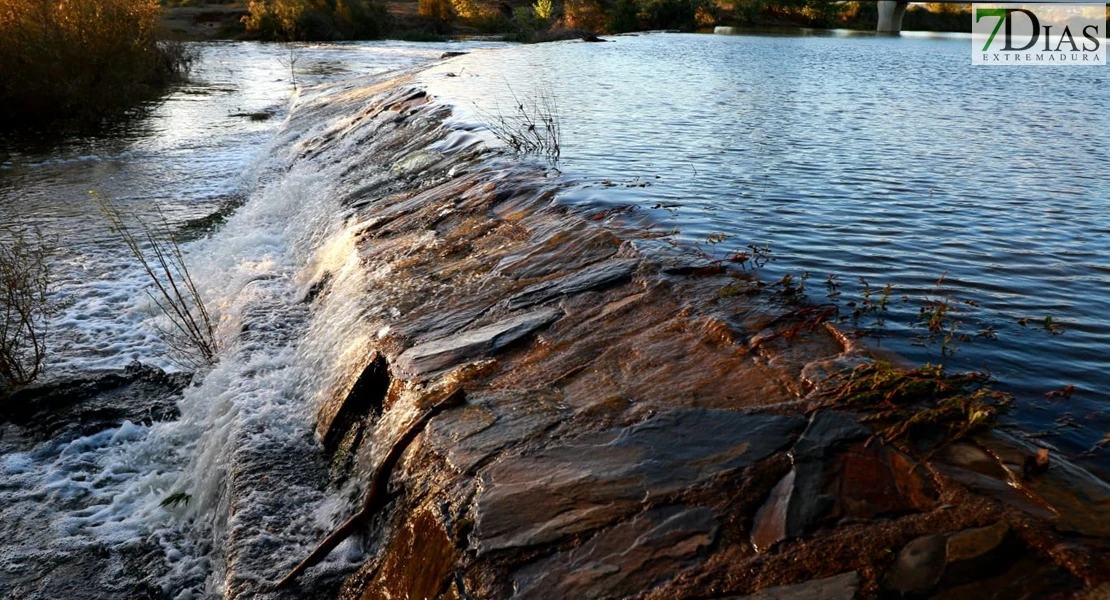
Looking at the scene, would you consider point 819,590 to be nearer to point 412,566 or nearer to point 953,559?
point 953,559

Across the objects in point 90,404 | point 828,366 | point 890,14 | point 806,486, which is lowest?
point 90,404

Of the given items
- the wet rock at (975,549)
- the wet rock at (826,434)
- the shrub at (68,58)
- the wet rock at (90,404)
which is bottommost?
the wet rock at (90,404)

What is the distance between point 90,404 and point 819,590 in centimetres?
596

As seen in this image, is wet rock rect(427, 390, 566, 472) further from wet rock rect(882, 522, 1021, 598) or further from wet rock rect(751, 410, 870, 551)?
wet rock rect(882, 522, 1021, 598)

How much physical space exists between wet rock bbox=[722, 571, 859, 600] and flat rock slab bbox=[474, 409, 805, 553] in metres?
0.66

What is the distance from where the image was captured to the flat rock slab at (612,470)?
3420mm

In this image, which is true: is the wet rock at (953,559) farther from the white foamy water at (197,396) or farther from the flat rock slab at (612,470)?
the white foamy water at (197,396)

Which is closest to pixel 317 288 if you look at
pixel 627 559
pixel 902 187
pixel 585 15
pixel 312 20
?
pixel 627 559

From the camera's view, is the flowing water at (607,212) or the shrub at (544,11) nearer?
the flowing water at (607,212)

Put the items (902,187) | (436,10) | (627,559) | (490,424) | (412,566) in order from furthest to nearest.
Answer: (436,10) → (902,187) → (490,424) → (412,566) → (627,559)

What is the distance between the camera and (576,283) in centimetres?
567

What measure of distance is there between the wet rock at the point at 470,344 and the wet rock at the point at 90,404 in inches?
99.4

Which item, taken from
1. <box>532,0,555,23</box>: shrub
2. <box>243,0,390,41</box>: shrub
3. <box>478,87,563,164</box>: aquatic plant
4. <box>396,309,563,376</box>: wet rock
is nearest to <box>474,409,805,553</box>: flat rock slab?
<box>396,309,563,376</box>: wet rock

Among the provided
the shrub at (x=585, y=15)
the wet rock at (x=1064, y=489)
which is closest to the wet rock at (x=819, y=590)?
the wet rock at (x=1064, y=489)
